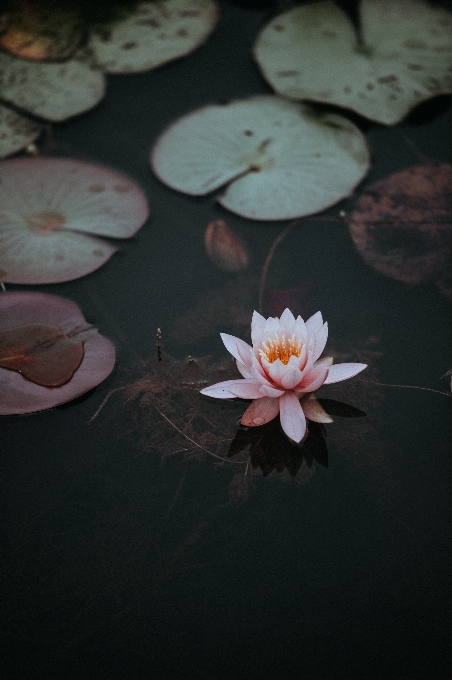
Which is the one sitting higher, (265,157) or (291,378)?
(265,157)

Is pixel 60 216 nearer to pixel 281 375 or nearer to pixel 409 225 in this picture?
pixel 281 375

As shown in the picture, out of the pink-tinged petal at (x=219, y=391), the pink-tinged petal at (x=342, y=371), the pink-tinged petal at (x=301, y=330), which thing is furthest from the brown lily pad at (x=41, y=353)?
the pink-tinged petal at (x=342, y=371)

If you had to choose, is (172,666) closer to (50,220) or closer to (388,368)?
(388,368)

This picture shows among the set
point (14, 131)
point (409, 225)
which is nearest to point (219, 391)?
point (409, 225)

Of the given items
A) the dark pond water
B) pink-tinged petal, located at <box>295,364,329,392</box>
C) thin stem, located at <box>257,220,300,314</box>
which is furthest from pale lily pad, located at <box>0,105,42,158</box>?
pink-tinged petal, located at <box>295,364,329,392</box>

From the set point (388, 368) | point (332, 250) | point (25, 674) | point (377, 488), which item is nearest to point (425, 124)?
point (332, 250)

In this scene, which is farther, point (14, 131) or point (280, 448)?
point (14, 131)
